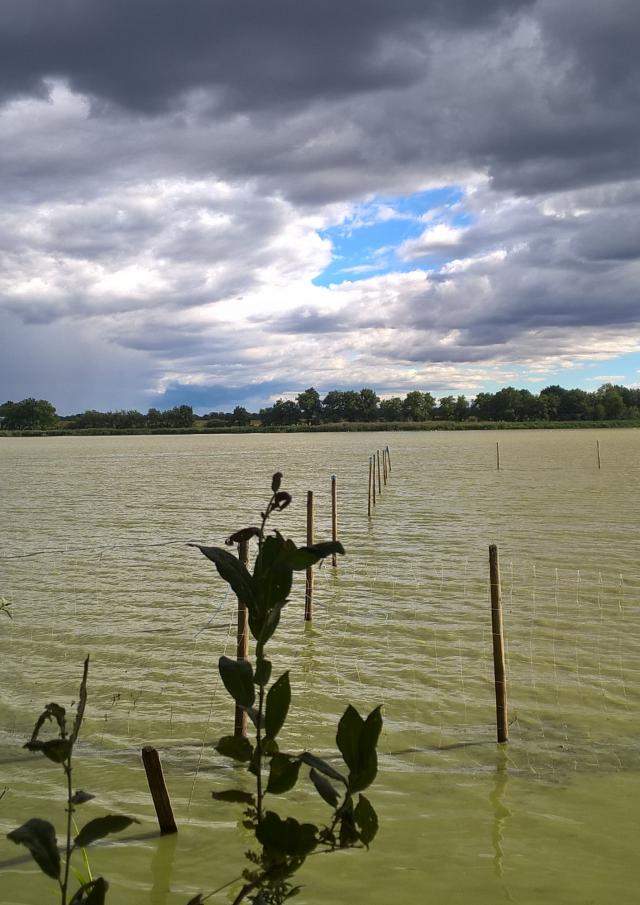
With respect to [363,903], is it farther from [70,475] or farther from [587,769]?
[70,475]

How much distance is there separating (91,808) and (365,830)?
5.51 meters

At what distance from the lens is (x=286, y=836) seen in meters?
1.81

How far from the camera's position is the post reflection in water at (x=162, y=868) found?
205 inches

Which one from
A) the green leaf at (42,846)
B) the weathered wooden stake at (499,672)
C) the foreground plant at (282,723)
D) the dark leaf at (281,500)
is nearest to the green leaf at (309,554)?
the foreground plant at (282,723)

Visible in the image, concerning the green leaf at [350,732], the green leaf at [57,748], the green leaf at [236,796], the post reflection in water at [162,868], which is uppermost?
the green leaf at [350,732]

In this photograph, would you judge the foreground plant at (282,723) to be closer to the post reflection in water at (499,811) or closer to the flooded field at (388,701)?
the flooded field at (388,701)

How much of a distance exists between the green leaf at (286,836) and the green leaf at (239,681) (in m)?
0.25

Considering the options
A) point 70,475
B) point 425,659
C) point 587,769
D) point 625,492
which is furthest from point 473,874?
point 70,475

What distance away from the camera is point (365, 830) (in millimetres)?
1822

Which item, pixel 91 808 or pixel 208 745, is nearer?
pixel 91 808

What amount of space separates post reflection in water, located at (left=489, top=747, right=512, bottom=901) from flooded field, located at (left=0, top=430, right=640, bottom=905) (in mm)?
20

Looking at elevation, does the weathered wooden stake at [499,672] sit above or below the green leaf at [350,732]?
below

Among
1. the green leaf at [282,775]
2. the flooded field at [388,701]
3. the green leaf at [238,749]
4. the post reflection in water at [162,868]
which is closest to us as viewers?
the green leaf at [282,775]

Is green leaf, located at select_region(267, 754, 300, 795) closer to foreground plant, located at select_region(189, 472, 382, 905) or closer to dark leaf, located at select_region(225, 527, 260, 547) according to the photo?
foreground plant, located at select_region(189, 472, 382, 905)
